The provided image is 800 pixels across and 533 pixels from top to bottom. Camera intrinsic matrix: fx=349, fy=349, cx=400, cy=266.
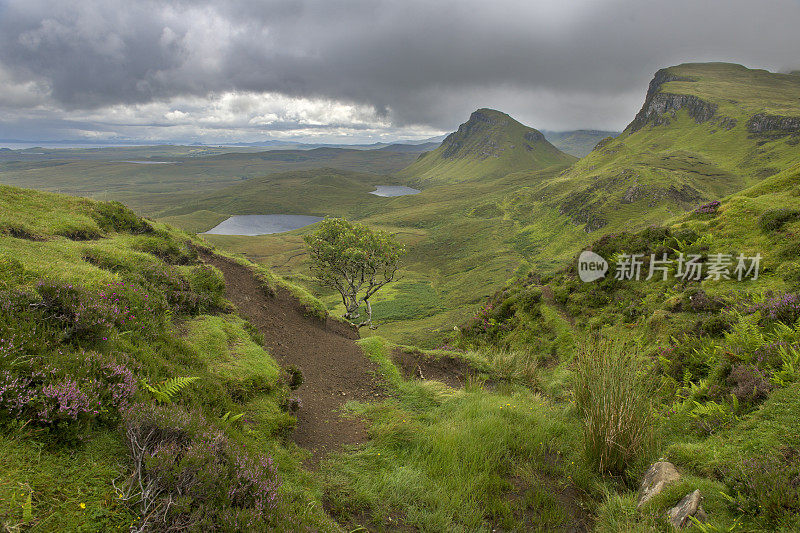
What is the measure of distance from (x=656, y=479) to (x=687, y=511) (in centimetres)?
85

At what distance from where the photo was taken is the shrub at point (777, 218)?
12398 millimetres

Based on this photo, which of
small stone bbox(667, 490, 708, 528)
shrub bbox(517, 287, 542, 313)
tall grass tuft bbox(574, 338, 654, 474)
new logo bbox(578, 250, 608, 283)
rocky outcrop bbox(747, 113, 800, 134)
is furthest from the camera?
rocky outcrop bbox(747, 113, 800, 134)

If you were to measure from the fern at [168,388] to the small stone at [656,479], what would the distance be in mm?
6575

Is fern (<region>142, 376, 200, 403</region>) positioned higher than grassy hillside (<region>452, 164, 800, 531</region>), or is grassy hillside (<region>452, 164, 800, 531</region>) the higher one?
fern (<region>142, 376, 200, 403</region>)

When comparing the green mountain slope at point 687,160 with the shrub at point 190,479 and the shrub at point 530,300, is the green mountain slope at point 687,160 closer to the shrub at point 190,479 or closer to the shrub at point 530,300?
the shrub at point 530,300

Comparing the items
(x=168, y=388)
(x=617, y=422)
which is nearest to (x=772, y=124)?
(x=617, y=422)

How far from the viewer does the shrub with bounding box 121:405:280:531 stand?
3098 millimetres

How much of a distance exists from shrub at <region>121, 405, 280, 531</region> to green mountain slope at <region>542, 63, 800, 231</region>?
319 feet

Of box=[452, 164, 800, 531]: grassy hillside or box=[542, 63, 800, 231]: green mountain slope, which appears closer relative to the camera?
box=[452, 164, 800, 531]: grassy hillside

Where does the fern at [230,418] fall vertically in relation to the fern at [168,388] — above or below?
below

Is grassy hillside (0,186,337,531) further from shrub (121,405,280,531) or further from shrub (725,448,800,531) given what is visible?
shrub (725,448,800,531)

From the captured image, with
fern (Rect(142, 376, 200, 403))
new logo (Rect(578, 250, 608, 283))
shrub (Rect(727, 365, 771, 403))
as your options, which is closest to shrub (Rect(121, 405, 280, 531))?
fern (Rect(142, 376, 200, 403))

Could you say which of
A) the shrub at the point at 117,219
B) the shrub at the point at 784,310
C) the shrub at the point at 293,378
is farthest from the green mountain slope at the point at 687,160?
the shrub at the point at 117,219

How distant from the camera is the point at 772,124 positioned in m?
140
